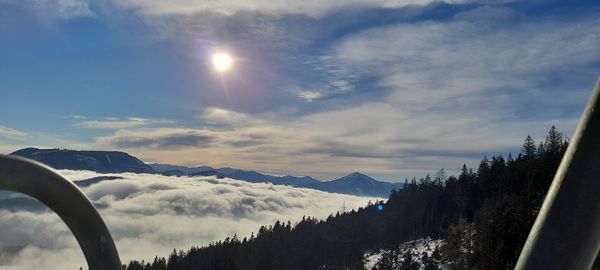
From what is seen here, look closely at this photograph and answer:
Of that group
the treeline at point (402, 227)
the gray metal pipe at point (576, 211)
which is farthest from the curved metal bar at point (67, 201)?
the treeline at point (402, 227)

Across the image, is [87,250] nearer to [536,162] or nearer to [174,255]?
[536,162]

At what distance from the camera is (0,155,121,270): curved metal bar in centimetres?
223

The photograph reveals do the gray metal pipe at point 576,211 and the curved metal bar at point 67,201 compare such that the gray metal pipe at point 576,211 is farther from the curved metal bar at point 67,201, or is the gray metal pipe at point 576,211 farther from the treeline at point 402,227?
the treeline at point 402,227

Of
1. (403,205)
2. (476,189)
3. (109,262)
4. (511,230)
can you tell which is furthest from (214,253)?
(109,262)

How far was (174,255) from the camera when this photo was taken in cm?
17512

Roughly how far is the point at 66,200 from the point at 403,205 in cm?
19001

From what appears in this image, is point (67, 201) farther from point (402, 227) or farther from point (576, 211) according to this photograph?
point (402, 227)

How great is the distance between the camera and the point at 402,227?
17988cm

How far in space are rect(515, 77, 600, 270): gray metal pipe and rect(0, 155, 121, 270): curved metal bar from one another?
6.91 feet

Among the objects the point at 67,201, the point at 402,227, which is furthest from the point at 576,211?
the point at 402,227

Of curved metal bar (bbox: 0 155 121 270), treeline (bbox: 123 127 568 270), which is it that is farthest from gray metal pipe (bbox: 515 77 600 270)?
treeline (bbox: 123 127 568 270)

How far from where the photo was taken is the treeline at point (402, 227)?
125875mm

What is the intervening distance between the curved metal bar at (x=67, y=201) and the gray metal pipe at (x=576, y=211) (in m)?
2.11

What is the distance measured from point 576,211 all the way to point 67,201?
2.33m
